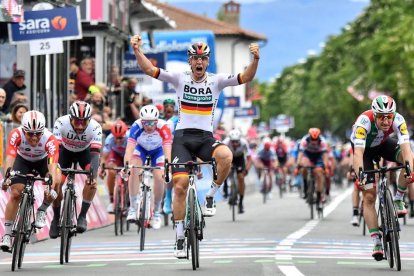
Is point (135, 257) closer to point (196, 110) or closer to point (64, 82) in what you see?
point (196, 110)

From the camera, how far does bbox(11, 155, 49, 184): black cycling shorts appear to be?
51.8 feet

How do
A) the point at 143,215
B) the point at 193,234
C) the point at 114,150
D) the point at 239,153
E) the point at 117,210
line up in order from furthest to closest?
1. the point at 239,153
2. the point at 114,150
3. the point at 117,210
4. the point at 143,215
5. the point at 193,234

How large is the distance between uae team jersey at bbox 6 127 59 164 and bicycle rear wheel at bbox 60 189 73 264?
57 cm

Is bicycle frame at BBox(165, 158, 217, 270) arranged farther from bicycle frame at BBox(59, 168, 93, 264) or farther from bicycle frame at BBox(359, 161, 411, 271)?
bicycle frame at BBox(359, 161, 411, 271)

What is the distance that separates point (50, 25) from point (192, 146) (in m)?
10.1

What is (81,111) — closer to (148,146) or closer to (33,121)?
(33,121)

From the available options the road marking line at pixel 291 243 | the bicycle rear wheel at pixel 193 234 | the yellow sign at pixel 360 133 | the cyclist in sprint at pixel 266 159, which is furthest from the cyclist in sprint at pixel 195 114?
the cyclist in sprint at pixel 266 159

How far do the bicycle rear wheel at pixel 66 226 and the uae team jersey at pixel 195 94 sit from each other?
63.5 inches

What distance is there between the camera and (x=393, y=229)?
1477 centimetres

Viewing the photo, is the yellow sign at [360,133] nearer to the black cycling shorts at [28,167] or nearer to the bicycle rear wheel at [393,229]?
the bicycle rear wheel at [393,229]

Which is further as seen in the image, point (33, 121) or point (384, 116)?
point (384, 116)

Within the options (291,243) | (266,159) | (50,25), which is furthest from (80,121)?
(266,159)

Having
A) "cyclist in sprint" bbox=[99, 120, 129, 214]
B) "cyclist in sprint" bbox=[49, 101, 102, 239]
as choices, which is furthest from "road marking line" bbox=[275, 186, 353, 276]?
"cyclist in sprint" bbox=[99, 120, 129, 214]

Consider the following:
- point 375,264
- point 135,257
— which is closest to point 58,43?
point 135,257
